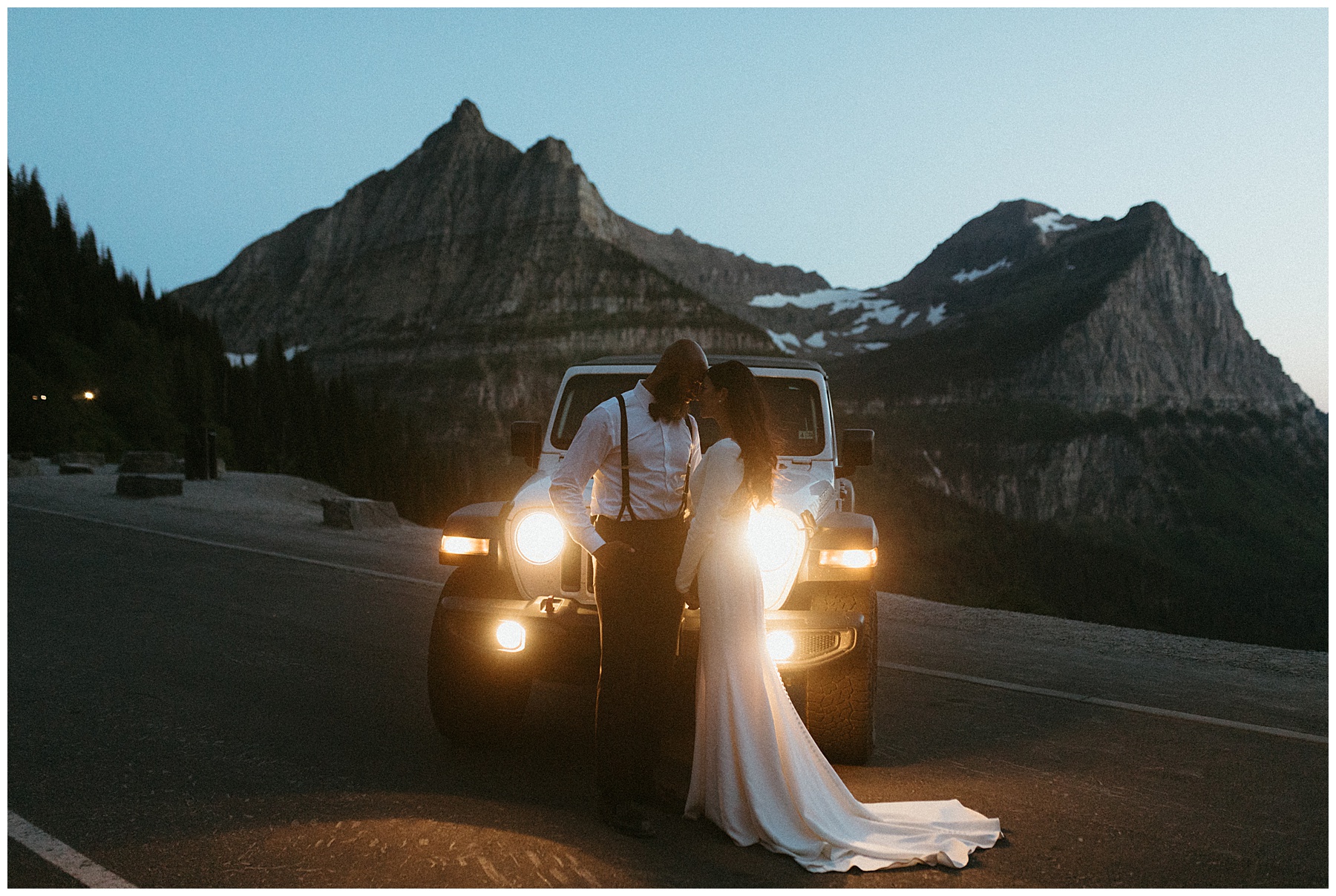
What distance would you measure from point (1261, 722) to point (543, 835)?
4.62m

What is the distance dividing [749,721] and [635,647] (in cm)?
55

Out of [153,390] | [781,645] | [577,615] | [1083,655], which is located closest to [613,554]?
[577,615]

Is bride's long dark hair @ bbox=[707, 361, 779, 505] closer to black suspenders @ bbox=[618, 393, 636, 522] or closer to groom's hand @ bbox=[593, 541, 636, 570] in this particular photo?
black suspenders @ bbox=[618, 393, 636, 522]

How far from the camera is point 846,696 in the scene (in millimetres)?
5055

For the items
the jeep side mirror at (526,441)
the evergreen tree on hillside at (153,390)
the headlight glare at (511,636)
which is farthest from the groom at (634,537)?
the evergreen tree on hillside at (153,390)

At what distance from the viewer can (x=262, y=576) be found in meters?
11.4

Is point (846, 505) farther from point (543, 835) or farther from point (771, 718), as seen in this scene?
point (543, 835)

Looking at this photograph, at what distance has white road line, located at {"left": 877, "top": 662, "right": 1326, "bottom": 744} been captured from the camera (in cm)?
598

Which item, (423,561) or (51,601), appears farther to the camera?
(423,561)

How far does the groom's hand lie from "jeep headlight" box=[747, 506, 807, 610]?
90 centimetres

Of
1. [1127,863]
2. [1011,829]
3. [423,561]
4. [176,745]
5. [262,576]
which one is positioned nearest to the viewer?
[1127,863]

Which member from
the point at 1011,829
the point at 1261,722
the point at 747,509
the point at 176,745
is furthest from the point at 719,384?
the point at 1261,722

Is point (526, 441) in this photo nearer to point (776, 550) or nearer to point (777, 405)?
point (777, 405)

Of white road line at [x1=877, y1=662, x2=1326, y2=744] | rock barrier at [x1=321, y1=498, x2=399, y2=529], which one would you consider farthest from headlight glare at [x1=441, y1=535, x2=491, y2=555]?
rock barrier at [x1=321, y1=498, x2=399, y2=529]
